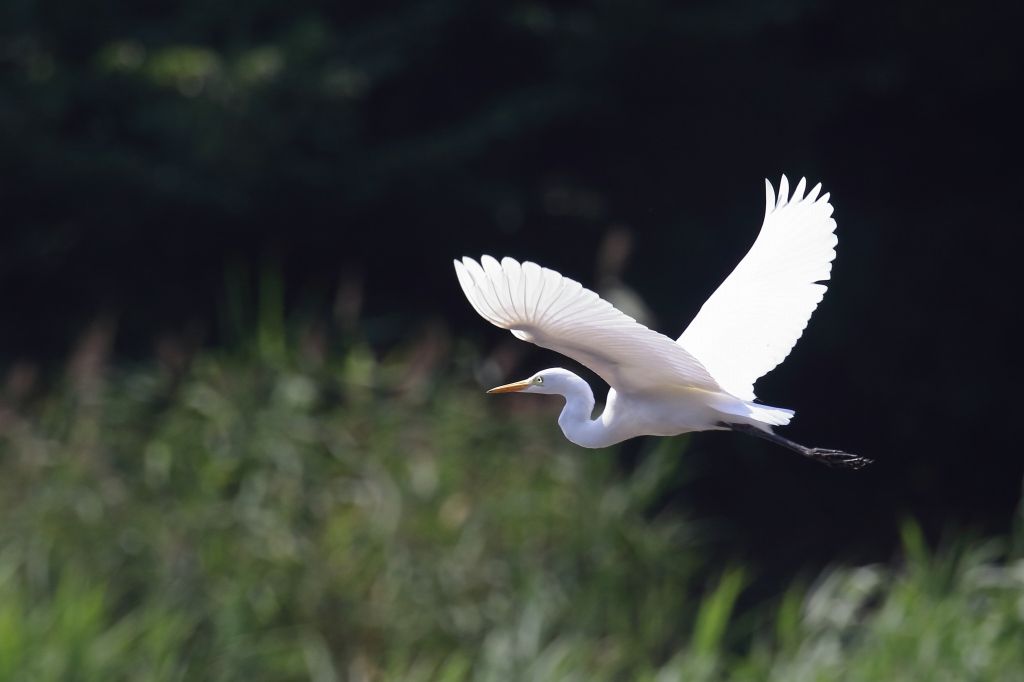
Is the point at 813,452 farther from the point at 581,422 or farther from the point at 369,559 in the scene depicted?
the point at 369,559

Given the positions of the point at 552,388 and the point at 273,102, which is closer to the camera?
the point at 552,388

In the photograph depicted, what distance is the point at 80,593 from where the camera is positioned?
13.2 ft

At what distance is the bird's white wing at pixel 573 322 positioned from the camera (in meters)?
1.71

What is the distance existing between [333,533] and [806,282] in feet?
8.45

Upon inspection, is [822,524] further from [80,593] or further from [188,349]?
[80,593]

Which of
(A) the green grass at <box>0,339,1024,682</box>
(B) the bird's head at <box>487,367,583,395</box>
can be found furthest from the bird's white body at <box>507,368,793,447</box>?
(A) the green grass at <box>0,339,1024,682</box>

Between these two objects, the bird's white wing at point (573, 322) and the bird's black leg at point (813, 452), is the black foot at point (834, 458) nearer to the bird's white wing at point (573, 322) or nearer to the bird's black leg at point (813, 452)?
the bird's black leg at point (813, 452)

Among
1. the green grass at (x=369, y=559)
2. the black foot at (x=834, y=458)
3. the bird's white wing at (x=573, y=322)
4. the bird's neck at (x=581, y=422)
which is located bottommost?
the green grass at (x=369, y=559)

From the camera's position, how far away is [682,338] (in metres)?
2.32

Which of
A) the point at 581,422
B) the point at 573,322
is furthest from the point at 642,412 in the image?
the point at 573,322

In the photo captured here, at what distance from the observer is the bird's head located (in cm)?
A: 203

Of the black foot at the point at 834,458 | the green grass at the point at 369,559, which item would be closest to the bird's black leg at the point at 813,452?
the black foot at the point at 834,458

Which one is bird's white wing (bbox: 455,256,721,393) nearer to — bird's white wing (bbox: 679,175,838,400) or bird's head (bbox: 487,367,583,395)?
bird's head (bbox: 487,367,583,395)

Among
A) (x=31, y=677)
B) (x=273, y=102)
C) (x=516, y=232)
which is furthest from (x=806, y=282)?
(x=516, y=232)
